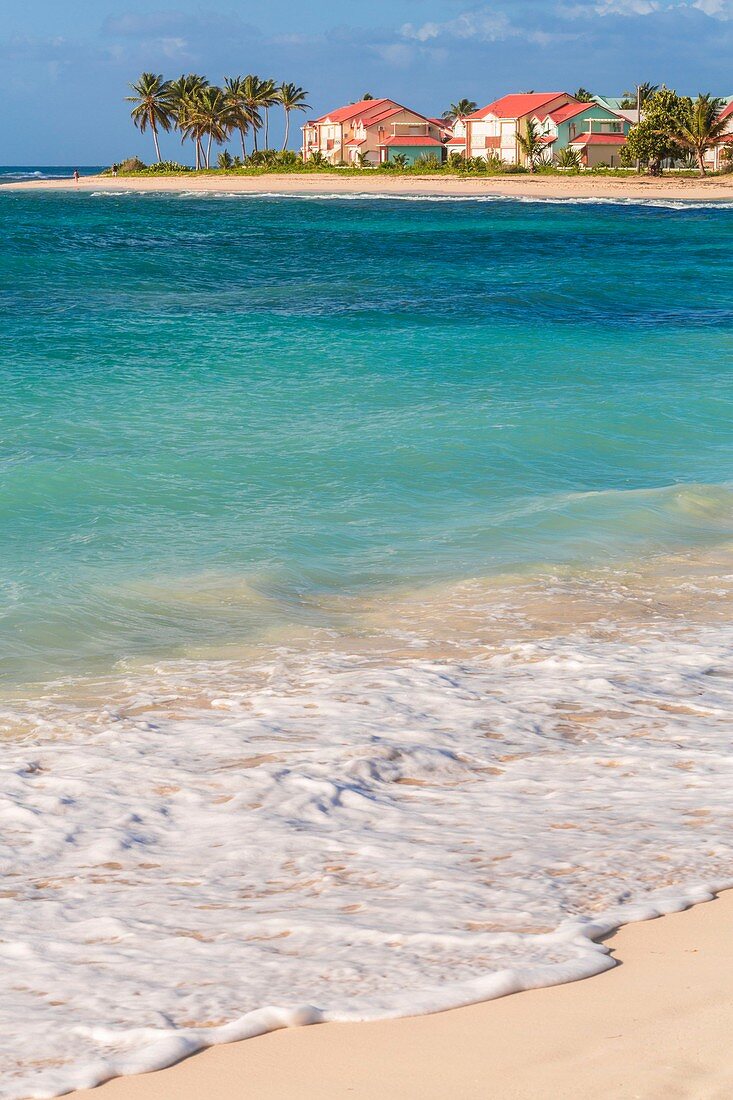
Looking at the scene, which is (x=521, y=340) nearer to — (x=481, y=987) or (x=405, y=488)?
(x=405, y=488)

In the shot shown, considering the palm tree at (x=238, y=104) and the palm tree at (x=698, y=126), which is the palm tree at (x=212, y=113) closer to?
the palm tree at (x=238, y=104)

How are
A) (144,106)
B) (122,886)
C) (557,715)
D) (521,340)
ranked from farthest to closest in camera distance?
1. (144,106)
2. (521,340)
3. (557,715)
4. (122,886)

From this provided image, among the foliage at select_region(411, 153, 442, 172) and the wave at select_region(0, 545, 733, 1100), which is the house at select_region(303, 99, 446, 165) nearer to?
the foliage at select_region(411, 153, 442, 172)

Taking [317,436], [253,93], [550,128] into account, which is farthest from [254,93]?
[317,436]

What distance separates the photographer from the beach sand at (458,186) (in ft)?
268

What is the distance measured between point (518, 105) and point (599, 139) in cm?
1008

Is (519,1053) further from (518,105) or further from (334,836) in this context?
(518,105)

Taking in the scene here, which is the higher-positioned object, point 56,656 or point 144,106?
point 144,106

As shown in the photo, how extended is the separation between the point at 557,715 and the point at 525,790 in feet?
3.27

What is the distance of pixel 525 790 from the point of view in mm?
4887

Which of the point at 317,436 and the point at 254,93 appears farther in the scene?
the point at 254,93

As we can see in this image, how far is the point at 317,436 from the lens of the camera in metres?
14.1

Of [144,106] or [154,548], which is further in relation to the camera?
[144,106]

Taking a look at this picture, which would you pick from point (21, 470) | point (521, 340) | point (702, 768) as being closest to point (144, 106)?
point (521, 340)
